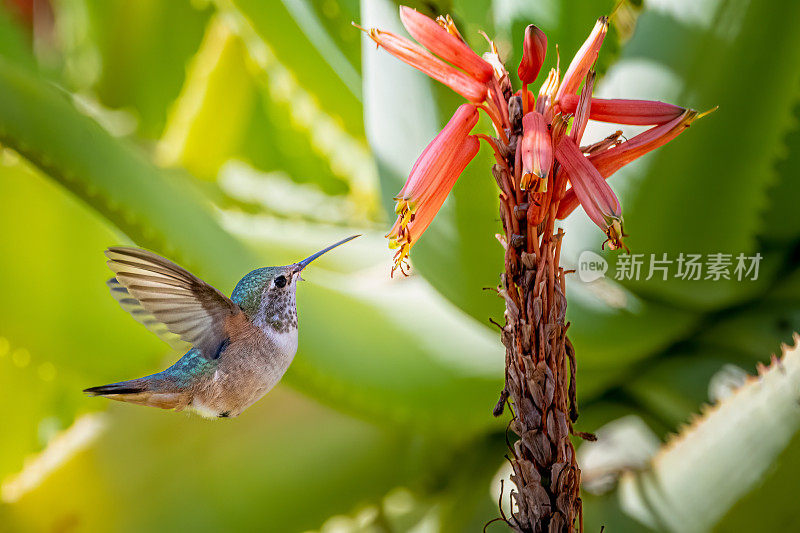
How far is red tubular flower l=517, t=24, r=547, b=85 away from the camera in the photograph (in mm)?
227

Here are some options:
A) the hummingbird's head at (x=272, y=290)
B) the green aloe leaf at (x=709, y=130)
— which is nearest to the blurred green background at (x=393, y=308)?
the green aloe leaf at (x=709, y=130)

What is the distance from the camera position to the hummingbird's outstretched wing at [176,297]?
27 centimetres

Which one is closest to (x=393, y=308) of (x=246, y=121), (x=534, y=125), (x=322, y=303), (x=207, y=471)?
(x=322, y=303)

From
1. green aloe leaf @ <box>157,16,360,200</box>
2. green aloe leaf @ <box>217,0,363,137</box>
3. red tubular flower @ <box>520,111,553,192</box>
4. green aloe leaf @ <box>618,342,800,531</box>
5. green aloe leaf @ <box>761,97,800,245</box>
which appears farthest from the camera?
green aloe leaf @ <box>157,16,360,200</box>

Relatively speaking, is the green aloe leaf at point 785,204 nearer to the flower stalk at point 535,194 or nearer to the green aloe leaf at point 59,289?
the flower stalk at point 535,194

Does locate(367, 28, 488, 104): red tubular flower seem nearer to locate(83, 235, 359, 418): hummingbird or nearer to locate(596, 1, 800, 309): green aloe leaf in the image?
locate(83, 235, 359, 418): hummingbird

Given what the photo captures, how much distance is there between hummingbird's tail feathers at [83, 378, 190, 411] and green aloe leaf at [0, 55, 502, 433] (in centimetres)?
10

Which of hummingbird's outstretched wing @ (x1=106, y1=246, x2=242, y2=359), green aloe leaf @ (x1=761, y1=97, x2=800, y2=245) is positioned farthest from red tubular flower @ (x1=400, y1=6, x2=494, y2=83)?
green aloe leaf @ (x1=761, y1=97, x2=800, y2=245)

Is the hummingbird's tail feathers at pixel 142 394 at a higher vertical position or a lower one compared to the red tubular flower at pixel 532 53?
lower

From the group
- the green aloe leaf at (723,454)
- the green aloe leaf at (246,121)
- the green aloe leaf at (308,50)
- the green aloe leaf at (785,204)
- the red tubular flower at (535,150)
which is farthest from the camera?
the green aloe leaf at (246,121)

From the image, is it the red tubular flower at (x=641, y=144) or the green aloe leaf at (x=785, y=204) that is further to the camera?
the green aloe leaf at (x=785, y=204)

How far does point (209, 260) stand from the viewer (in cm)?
42

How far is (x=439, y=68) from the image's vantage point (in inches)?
9.6

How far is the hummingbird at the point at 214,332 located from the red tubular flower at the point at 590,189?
0.09 meters
